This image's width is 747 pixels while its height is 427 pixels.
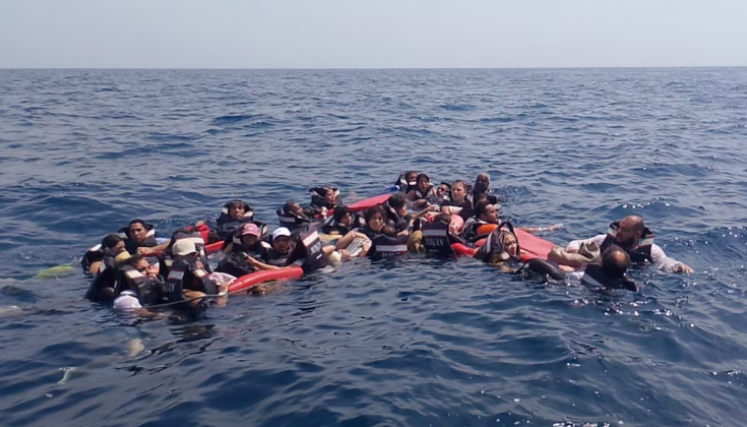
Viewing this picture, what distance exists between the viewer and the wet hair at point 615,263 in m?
9.56

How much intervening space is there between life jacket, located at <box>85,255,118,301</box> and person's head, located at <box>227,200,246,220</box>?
3279mm

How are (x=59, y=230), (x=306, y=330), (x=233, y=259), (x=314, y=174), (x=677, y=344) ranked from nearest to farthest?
(x=677, y=344) → (x=306, y=330) → (x=233, y=259) → (x=59, y=230) → (x=314, y=174)

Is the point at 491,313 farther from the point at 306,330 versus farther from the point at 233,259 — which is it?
the point at 233,259

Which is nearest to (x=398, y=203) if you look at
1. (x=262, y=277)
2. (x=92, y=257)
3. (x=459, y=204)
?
(x=459, y=204)

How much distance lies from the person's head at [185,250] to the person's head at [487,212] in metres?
5.74

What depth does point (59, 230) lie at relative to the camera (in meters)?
14.6

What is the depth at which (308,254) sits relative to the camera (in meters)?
11.2

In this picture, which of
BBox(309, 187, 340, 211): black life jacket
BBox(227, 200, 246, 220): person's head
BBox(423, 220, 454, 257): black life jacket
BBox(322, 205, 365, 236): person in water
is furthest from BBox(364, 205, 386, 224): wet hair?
BBox(227, 200, 246, 220): person's head

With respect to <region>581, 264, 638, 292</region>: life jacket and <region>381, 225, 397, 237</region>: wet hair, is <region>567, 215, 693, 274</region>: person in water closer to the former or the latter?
<region>581, 264, 638, 292</region>: life jacket

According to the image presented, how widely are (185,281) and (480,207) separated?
6215mm

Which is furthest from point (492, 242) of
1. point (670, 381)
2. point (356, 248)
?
point (670, 381)

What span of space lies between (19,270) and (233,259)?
13.0 ft

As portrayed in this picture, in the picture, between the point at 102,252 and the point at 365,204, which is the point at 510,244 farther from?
the point at 102,252

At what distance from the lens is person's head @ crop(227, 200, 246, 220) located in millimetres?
13055
